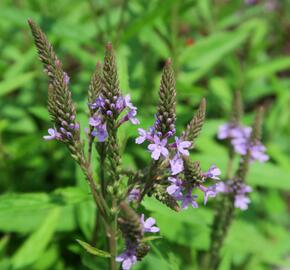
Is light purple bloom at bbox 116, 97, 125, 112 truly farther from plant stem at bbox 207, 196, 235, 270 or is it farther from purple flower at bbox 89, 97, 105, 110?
plant stem at bbox 207, 196, 235, 270

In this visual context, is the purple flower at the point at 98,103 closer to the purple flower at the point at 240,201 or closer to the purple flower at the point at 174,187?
the purple flower at the point at 174,187

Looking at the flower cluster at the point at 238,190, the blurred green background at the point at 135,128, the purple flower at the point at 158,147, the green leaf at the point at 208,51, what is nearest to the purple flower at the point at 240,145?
the flower cluster at the point at 238,190

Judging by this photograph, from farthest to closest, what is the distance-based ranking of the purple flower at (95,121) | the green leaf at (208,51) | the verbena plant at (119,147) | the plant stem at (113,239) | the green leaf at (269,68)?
the green leaf at (269,68) < the green leaf at (208,51) < the plant stem at (113,239) < the purple flower at (95,121) < the verbena plant at (119,147)

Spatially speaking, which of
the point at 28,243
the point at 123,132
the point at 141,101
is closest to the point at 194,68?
the point at 141,101

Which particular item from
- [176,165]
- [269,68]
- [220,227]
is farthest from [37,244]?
[269,68]

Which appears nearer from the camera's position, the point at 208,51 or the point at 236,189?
the point at 236,189

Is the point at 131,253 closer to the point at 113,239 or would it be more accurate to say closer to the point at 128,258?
the point at 128,258
